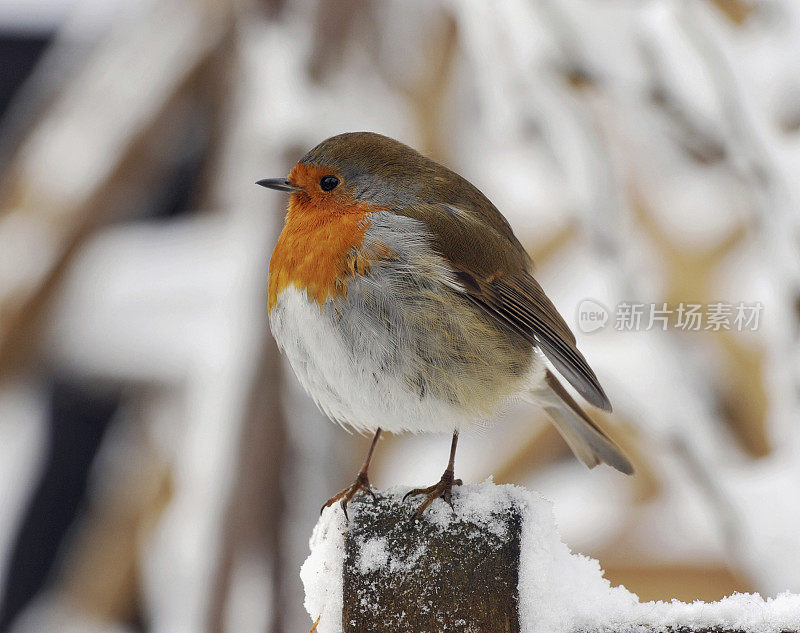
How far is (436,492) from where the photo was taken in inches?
46.7

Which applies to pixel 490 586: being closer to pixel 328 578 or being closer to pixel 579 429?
pixel 328 578

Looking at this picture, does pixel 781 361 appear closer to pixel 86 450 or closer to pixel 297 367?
pixel 297 367

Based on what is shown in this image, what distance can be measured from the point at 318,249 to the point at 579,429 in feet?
2.77

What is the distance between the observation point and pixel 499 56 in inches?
105

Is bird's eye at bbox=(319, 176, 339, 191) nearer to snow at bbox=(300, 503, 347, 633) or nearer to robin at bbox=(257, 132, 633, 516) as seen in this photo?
robin at bbox=(257, 132, 633, 516)

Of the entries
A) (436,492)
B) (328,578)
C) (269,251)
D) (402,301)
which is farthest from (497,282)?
(269,251)

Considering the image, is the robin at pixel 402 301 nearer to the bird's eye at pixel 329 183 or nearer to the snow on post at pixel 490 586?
the bird's eye at pixel 329 183

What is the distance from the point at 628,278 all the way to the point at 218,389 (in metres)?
1.83

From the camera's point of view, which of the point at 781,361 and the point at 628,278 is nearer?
the point at 781,361

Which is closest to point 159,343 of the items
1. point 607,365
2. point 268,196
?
point 268,196

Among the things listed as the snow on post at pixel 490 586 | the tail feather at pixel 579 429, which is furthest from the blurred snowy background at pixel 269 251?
the snow on post at pixel 490 586

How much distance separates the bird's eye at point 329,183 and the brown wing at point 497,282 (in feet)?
0.57

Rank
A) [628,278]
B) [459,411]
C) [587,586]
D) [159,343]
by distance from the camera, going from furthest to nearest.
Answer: [159,343]
[628,278]
[459,411]
[587,586]

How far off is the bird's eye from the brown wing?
17 centimetres
